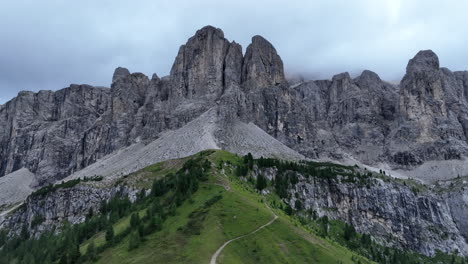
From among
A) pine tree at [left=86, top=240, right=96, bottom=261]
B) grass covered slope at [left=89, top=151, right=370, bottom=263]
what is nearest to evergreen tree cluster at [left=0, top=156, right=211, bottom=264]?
pine tree at [left=86, top=240, right=96, bottom=261]

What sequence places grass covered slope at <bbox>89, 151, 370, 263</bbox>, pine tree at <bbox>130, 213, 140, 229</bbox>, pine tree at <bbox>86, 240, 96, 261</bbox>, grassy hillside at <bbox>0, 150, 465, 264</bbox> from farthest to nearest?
pine tree at <bbox>130, 213, 140, 229</bbox> → pine tree at <bbox>86, 240, 96, 261</bbox> → grassy hillside at <bbox>0, 150, 465, 264</bbox> → grass covered slope at <bbox>89, 151, 370, 263</bbox>

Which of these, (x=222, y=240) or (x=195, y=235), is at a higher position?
(x=195, y=235)

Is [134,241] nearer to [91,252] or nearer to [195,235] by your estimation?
[91,252]

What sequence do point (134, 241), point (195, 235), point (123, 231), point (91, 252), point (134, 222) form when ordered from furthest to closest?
point (134, 222), point (123, 231), point (91, 252), point (134, 241), point (195, 235)

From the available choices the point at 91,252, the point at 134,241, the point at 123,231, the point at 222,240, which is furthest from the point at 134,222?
the point at 222,240

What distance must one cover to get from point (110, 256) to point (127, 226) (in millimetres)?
24528

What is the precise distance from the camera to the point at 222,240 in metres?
127

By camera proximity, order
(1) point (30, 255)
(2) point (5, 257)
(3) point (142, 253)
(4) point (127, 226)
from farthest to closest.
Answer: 1. (2) point (5, 257)
2. (1) point (30, 255)
3. (4) point (127, 226)
4. (3) point (142, 253)

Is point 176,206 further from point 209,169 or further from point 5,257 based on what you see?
point 5,257

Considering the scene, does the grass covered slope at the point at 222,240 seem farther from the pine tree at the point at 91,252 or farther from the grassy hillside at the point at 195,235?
the pine tree at the point at 91,252

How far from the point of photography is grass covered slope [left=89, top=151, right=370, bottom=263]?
4717 inches

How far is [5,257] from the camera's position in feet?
632

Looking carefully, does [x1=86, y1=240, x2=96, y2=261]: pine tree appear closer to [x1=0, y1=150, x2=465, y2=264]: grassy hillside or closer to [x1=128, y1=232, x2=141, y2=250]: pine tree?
[x1=0, y1=150, x2=465, y2=264]: grassy hillside

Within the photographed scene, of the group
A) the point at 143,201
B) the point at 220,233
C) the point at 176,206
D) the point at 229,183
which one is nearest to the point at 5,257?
the point at 143,201
